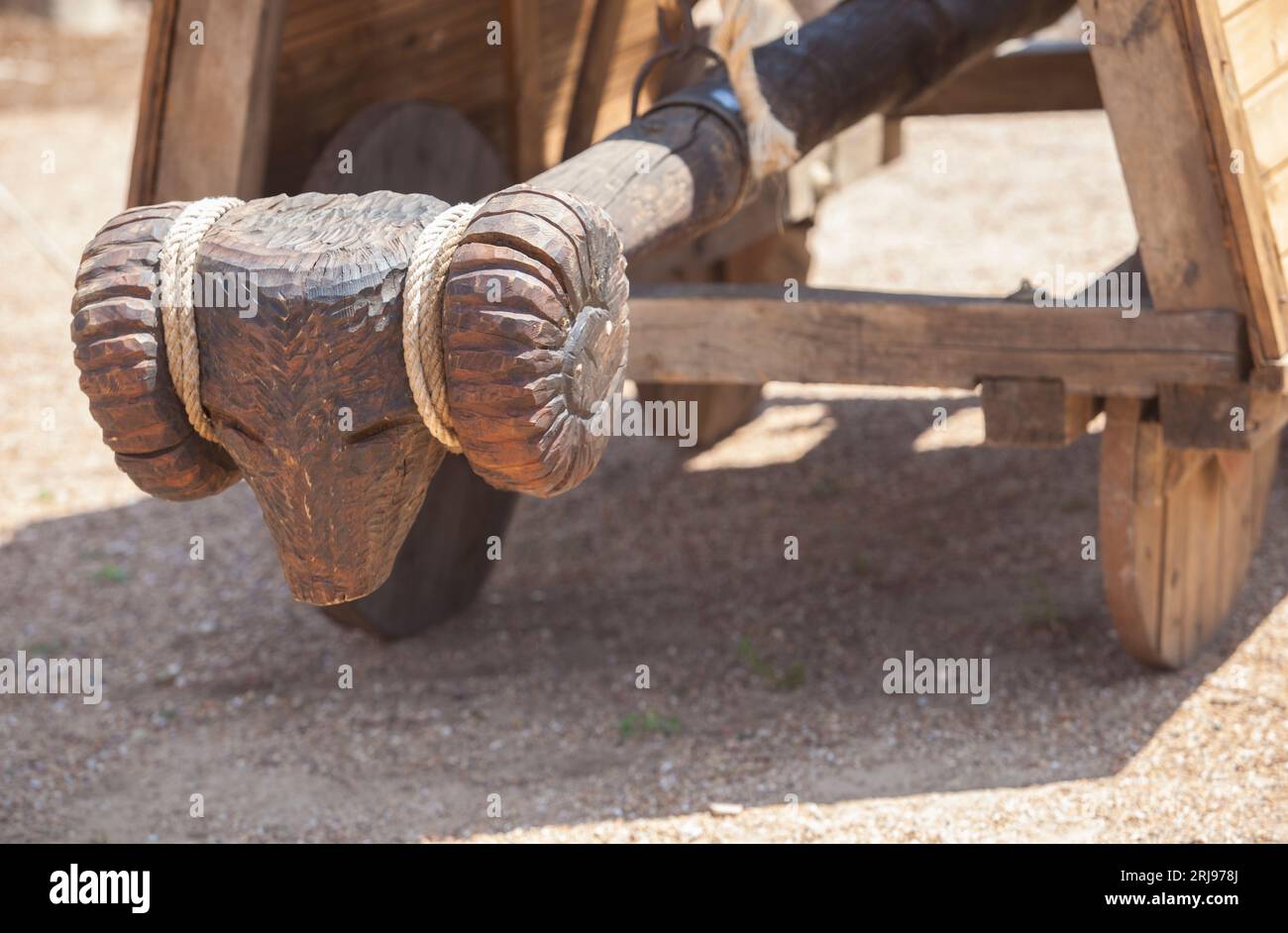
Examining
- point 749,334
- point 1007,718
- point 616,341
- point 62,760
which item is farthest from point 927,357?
point 62,760

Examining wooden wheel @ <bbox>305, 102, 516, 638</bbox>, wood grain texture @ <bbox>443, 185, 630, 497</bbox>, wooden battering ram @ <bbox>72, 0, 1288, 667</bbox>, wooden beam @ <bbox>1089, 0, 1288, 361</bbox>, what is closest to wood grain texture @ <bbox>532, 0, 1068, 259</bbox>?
wooden battering ram @ <bbox>72, 0, 1288, 667</bbox>

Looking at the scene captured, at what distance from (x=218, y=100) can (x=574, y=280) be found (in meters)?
1.80

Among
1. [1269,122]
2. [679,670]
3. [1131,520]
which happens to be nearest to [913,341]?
[1131,520]

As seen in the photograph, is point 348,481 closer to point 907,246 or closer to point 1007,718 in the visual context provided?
point 1007,718

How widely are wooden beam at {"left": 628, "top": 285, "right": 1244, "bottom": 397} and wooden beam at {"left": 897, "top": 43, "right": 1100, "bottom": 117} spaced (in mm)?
2296

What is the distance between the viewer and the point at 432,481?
13.5 feet

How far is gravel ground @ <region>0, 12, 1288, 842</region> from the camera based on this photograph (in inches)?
127

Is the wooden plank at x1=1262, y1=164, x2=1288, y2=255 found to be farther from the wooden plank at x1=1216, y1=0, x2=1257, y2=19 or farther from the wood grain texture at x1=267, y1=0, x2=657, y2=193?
the wood grain texture at x1=267, y1=0, x2=657, y2=193

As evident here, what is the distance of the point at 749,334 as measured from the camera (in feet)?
11.1

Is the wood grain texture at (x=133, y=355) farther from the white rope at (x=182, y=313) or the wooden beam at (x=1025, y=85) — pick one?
the wooden beam at (x=1025, y=85)

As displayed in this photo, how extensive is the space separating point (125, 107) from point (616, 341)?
35.9 ft
